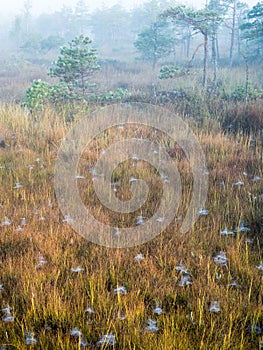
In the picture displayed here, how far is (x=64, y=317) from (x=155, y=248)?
119 centimetres

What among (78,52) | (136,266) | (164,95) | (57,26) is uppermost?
(57,26)

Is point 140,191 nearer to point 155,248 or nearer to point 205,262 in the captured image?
point 155,248

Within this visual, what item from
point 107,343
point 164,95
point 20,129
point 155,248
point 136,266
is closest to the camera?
point 107,343

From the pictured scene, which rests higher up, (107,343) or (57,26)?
(57,26)

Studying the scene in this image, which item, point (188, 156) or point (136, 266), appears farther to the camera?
point (188, 156)

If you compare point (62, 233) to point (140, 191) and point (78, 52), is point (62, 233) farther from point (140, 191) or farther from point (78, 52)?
point (78, 52)

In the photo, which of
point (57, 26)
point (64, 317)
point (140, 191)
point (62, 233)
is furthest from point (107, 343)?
point (57, 26)

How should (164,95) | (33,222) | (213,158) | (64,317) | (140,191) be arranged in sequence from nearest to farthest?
1. (64,317)
2. (33,222)
3. (140,191)
4. (213,158)
5. (164,95)

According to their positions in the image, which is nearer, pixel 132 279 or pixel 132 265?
pixel 132 279

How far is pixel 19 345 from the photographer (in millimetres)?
2016

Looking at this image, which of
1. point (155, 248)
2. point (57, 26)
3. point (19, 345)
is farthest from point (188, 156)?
point (57, 26)

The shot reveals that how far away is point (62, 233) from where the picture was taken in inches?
134

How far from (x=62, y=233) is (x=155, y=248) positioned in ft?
3.09

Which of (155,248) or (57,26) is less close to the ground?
(57,26)
